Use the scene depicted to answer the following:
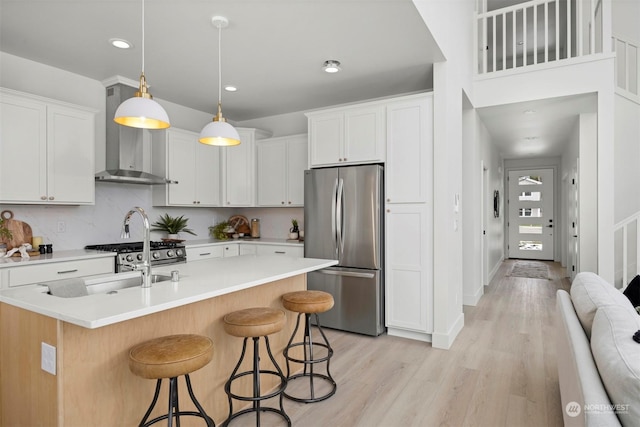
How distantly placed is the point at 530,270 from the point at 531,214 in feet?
7.69

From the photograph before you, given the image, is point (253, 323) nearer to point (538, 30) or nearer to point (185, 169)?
point (185, 169)

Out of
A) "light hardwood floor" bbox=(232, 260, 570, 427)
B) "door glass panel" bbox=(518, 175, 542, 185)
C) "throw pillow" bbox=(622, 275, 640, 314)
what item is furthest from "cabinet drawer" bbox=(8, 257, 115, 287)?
"door glass panel" bbox=(518, 175, 542, 185)

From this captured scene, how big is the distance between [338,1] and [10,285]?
324cm

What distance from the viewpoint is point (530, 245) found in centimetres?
974

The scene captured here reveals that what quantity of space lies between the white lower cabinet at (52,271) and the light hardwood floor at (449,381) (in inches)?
80.9

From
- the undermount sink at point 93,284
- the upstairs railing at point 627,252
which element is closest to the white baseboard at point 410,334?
the undermount sink at point 93,284

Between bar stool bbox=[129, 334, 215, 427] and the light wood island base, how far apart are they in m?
0.15

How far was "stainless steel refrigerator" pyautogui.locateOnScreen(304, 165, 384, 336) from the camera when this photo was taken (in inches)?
151

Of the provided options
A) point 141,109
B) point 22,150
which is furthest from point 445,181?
point 22,150

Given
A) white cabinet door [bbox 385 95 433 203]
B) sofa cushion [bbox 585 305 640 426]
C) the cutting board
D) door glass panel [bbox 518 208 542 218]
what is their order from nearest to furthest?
sofa cushion [bbox 585 305 640 426], the cutting board, white cabinet door [bbox 385 95 433 203], door glass panel [bbox 518 208 542 218]

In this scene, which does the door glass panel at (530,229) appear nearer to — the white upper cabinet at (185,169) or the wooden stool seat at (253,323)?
the white upper cabinet at (185,169)

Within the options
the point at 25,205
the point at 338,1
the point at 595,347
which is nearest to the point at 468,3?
the point at 338,1

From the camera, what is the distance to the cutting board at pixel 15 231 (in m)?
3.32

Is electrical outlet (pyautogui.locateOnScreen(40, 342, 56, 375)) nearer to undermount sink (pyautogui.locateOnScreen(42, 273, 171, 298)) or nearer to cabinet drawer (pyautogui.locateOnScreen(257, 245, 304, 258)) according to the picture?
undermount sink (pyautogui.locateOnScreen(42, 273, 171, 298))
